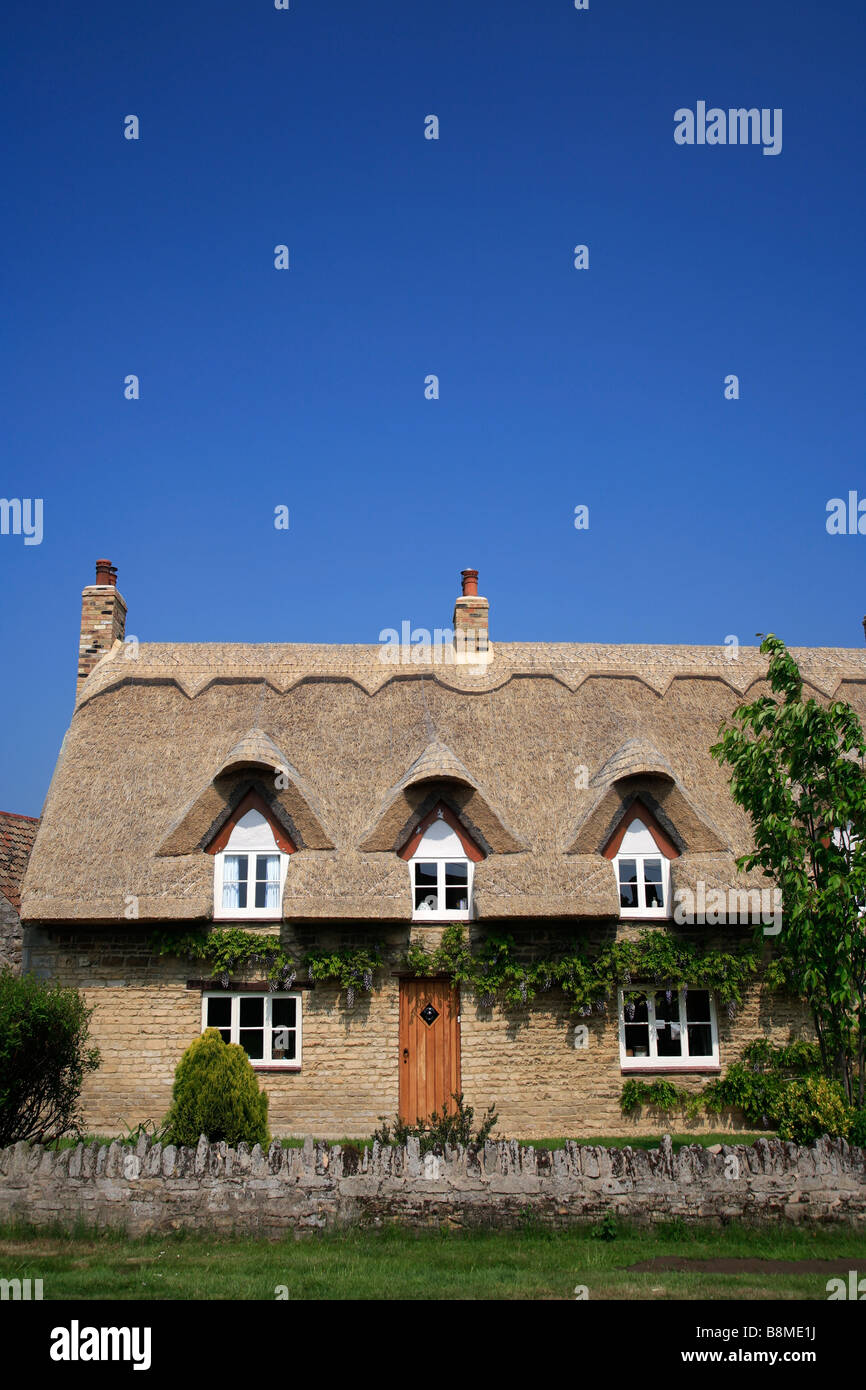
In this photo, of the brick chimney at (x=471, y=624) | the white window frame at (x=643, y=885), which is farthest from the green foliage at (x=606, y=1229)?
the brick chimney at (x=471, y=624)

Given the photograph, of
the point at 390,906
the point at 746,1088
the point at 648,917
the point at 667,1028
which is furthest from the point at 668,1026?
the point at 390,906

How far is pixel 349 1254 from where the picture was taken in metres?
9.12

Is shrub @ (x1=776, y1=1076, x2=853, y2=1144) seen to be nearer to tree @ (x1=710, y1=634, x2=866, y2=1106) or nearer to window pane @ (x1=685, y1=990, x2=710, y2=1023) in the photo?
tree @ (x1=710, y1=634, x2=866, y2=1106)

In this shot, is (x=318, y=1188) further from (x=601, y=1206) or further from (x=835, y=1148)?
(x=835, y=1148)

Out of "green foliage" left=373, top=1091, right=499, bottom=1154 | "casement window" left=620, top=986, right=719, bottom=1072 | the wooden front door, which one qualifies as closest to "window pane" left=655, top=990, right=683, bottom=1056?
"casement window" left=620, top=986, right=719, bottom=1072

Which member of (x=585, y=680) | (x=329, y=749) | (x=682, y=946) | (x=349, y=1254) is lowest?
(x=349, y=1254)

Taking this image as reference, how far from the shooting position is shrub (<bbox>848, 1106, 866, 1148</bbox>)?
10.9 meters

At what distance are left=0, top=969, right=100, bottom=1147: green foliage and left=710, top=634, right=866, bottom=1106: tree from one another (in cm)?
852

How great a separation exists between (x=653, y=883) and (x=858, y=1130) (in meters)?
5.96

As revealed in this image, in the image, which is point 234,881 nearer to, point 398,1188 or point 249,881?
point 249,881

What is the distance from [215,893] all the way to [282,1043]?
2.57 m
